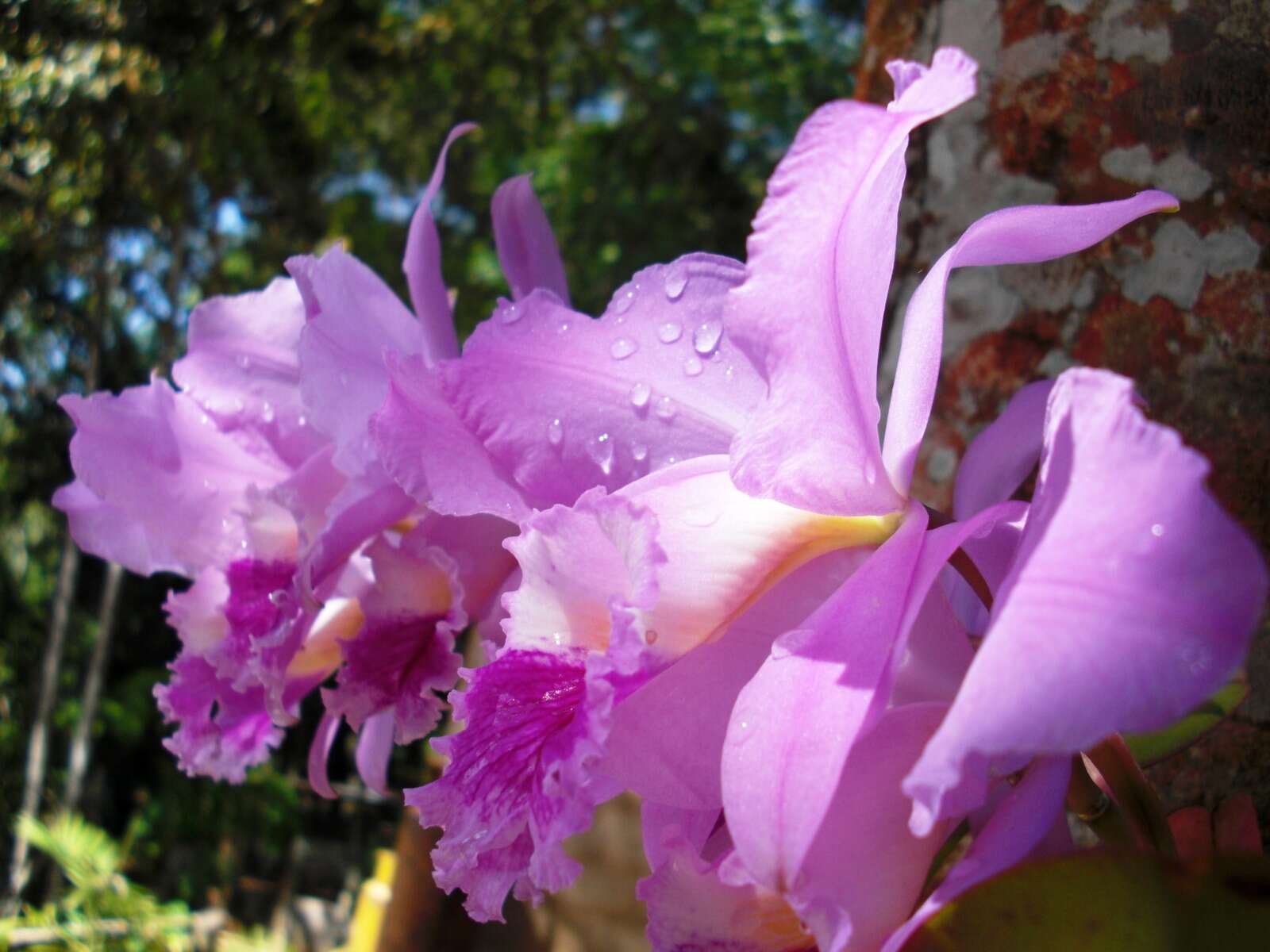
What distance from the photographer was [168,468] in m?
0.72

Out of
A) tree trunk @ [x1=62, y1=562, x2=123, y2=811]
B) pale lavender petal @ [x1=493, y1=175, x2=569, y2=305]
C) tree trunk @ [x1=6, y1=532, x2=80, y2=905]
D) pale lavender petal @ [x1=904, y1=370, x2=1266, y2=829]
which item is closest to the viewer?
pale lavender petal @ [x1=904, y1=370, x2=1266, y2=829]

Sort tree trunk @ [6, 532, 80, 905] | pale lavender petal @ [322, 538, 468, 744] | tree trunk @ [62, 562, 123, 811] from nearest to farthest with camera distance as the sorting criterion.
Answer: pale lavender petal @ [322, 538, 468, 744] < tree trunk @ [62, 562, 123, 811] < tree trunk @ [6, 532, 80, 905]

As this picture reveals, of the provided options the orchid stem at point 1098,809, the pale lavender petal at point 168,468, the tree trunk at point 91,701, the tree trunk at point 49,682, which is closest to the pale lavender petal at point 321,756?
the pale lavender petal at point 168,468

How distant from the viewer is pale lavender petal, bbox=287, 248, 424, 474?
24.6 inches

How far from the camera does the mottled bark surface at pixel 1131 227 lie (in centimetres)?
75

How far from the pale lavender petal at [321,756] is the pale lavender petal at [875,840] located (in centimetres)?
40

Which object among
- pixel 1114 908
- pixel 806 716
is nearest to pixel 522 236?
pixel 806 716

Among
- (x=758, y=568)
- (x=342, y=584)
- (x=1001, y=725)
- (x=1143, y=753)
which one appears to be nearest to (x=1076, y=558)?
(x=1001, y=725)

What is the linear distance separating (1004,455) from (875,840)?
0.25 m

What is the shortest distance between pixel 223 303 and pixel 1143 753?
2.19 feet

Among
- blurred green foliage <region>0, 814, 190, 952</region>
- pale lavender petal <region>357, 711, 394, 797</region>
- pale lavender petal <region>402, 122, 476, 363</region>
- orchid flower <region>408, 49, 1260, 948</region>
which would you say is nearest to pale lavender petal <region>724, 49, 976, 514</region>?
orchid flower <region>408, 49, 1260, 948</region>

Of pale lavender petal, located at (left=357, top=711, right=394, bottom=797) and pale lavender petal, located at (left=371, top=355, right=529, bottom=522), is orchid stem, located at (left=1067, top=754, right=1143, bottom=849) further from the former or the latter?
pale lavender petal, located at (left=357, top=711, right=394, bottom=797)

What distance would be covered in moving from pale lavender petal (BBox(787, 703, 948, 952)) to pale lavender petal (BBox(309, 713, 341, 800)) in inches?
15.9

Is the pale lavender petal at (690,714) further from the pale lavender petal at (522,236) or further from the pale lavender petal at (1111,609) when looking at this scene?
the pale lavender petal at (522,236)
